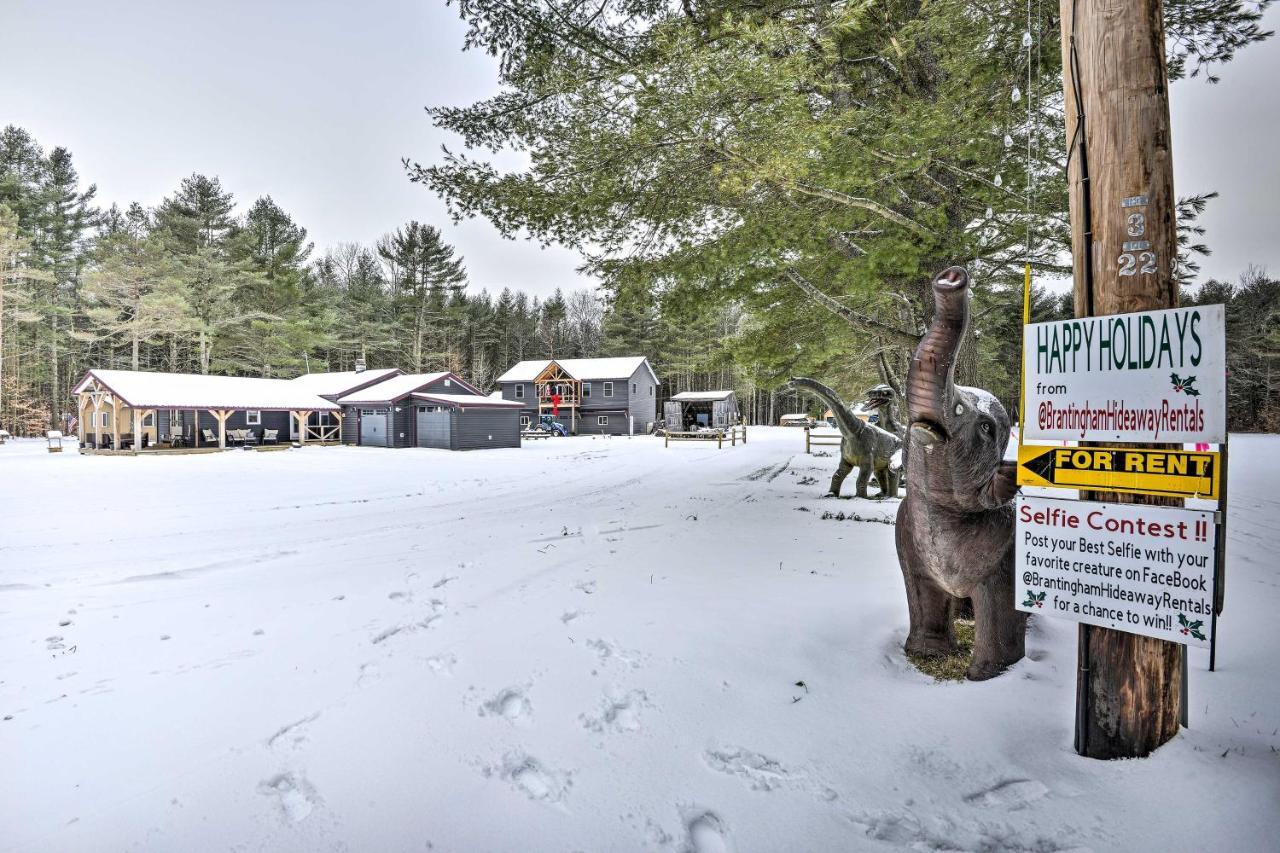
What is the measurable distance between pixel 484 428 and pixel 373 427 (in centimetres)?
585

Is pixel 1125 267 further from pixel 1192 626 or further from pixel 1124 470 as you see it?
pixel 1192 626

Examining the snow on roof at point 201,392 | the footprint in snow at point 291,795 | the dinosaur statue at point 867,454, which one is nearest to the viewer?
the footprint in snow at point 291,795

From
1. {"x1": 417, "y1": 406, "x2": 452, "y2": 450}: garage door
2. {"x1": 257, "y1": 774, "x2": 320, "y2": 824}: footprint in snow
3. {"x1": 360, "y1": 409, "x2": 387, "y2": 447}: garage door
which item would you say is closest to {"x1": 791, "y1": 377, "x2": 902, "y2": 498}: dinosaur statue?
{"x1": 257, "y1": 774, "x2": 320, "y2": 824}: footprint in snow

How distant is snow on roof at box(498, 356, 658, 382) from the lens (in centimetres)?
3738

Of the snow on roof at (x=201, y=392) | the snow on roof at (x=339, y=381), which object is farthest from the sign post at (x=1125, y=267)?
the snow on roof at (x=339, y=381)

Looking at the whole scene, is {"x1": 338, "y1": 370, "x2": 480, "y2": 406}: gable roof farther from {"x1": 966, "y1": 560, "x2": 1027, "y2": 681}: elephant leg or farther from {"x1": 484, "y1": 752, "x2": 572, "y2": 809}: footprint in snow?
{"x1": 966, "y1": 560, "x2": 1027, "y2": 681}: elephant leg

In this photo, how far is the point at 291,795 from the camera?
2.19 meters

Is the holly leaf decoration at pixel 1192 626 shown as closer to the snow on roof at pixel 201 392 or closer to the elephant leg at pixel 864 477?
the elephant leg at pixel 864 477

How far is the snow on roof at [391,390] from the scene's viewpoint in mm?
25016

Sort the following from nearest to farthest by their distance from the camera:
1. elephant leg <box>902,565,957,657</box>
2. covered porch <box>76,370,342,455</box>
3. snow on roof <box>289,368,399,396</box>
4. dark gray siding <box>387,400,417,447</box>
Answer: elephant leg <box>902,565,957,657</box>, covered porch <box>76,370,342,455</box>, dark gray siding <box>387,400,417,447</box>, snow on roof <box>289,368,399,396</box>

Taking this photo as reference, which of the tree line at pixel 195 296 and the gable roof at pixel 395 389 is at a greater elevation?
the tree line at pixel 195 296

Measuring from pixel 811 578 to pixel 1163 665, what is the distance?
Result: 2.83 meters

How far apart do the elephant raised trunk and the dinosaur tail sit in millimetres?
3494

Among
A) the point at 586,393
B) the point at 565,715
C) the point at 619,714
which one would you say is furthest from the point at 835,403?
the point at 586,393
